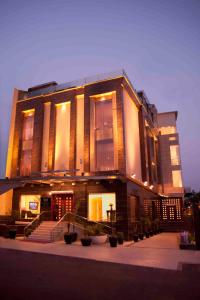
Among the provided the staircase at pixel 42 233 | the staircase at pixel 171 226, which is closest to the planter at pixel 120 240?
the staircase at pixel 42 233

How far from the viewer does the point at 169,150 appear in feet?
131

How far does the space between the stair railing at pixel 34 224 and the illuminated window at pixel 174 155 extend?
2620 cm

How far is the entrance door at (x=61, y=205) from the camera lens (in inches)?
810

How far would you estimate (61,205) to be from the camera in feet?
68.4

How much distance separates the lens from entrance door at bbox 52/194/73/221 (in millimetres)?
20578

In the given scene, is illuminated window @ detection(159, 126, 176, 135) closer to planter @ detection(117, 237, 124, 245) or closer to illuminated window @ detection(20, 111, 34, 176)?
illuminated window @ detection(20, 111, 34, 176)

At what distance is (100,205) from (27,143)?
10867 mm

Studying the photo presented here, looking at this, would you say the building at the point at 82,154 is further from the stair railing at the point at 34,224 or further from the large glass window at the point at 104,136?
the stair railing at the point at 34,224

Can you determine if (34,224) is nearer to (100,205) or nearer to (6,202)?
(6,202)

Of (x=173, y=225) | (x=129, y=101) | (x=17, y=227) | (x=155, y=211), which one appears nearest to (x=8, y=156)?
(x=17, y=227)

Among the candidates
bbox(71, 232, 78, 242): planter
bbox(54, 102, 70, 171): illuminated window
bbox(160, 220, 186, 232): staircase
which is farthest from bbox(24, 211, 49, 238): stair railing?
bbox(160, 220, 186, 232): staircase

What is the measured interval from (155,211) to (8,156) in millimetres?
18878

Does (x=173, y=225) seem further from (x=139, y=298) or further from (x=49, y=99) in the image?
(x=139, y=298)

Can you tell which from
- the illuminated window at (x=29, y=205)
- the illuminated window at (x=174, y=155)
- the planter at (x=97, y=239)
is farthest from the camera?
the illuminated window at (x=174, y=155)
